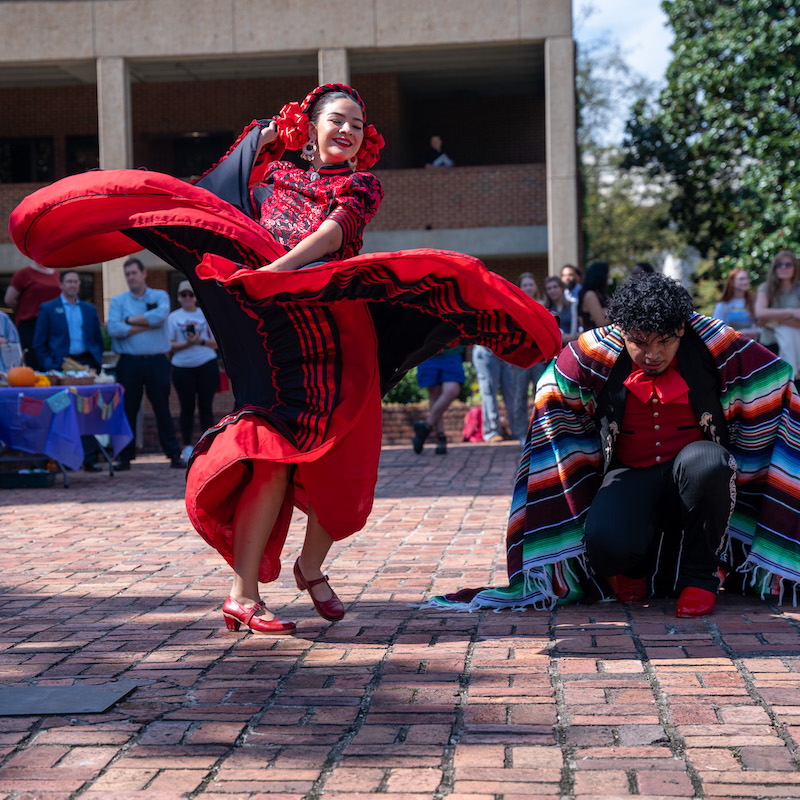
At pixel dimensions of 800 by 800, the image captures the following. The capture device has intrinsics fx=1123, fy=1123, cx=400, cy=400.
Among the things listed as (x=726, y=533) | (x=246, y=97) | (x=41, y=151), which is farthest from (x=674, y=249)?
(x=726, y=533)

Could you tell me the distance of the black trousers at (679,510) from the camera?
14.3 ft

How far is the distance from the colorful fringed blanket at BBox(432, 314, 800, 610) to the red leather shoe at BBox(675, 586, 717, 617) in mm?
Answer: 268

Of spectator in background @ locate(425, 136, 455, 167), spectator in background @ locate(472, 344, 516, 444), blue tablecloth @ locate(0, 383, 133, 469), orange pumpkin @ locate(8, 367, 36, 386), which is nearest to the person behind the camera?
blue tablecloth @ locate(0, 383, 133, 469)

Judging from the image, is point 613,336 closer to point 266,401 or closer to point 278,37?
→ point 266,401

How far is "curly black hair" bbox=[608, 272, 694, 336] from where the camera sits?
4.26 meters

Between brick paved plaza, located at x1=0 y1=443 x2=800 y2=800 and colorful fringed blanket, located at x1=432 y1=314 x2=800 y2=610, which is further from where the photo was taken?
colorful fringed blanket, located at x1=432 y1=314 x2=800 y2=610

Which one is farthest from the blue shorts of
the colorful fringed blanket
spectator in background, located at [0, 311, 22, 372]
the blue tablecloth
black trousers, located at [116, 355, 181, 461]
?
the colorful fringed blanket

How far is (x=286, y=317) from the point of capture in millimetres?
4004

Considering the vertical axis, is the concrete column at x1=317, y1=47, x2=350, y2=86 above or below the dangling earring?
above

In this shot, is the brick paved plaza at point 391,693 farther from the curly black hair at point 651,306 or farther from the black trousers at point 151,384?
the black trousers at point 151,384

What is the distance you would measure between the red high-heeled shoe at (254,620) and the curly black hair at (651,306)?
1726 millimetres

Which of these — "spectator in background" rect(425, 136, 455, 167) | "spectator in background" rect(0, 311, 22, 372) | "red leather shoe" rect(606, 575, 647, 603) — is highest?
"spectator in background" rect(425, 136, 455, 167)

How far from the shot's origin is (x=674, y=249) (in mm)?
38094

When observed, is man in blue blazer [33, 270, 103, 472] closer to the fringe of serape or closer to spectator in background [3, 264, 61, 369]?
spectator in background [3, 264, 61, 369]
